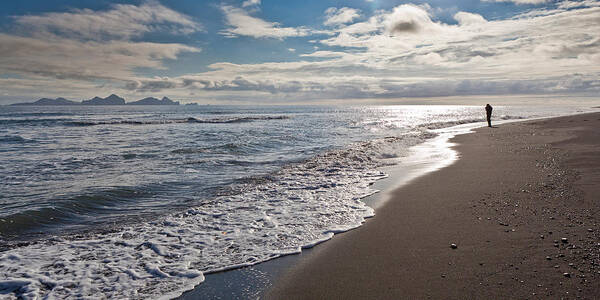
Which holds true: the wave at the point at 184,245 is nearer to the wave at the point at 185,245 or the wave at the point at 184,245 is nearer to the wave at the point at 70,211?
the wave at the point at 185,245

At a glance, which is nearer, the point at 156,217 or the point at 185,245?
the point at 185,245

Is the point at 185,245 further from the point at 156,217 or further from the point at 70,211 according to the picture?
the point at 70,211

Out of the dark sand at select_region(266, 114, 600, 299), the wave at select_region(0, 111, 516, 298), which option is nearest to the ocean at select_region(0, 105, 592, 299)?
the wave at select_region(0, 111, 516, 298)

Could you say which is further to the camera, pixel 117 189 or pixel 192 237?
pixel 117 189

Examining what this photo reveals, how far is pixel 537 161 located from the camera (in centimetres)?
1062

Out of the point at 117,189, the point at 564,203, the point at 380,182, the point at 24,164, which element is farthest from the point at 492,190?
the point at 24,164

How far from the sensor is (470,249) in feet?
14.4

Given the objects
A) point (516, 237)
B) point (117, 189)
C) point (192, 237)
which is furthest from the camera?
point (117, 189)

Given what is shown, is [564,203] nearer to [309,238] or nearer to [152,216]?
[309,238]

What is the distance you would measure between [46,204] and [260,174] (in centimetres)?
574

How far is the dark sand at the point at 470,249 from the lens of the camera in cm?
349

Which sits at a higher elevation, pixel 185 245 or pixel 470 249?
pixel 470 249

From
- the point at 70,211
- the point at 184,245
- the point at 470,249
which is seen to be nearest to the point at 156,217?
the point at 184,245

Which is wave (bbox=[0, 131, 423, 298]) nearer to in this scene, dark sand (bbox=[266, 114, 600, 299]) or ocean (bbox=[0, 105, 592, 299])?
ocean (bbox=[0, 105, 592, 299])
